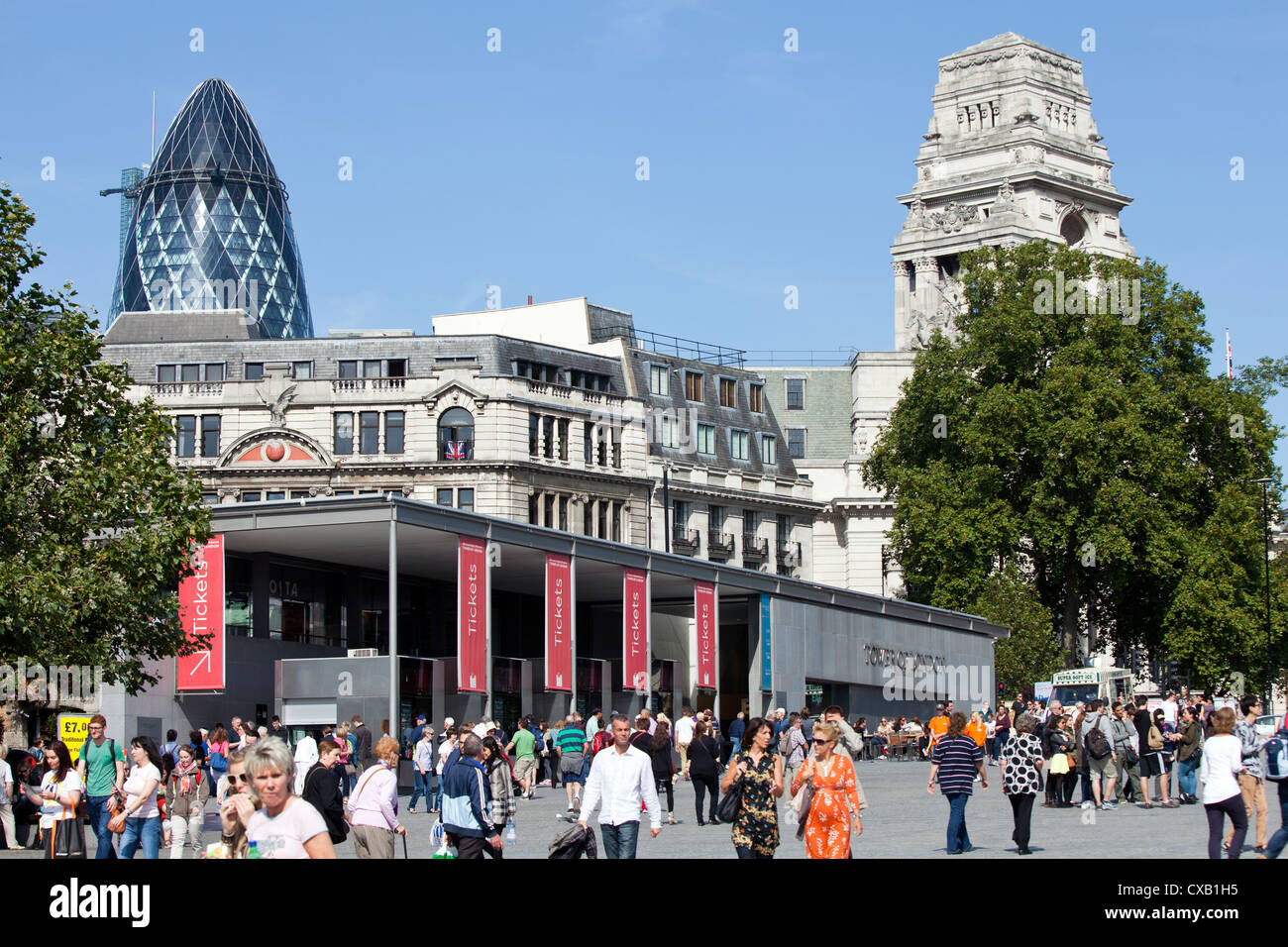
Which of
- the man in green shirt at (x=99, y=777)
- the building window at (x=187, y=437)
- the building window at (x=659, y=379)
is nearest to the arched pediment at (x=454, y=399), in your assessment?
the building window at (x=187, y=437)

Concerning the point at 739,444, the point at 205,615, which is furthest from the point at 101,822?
the point at 739,444

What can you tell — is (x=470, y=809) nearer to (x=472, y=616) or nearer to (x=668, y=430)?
(x=472, y=616)

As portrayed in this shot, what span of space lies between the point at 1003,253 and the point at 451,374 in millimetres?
23097

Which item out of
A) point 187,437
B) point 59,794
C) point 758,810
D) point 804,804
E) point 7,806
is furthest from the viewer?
point 187,437

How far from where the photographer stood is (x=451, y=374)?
79125 mm

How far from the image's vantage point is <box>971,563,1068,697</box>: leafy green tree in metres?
72.4

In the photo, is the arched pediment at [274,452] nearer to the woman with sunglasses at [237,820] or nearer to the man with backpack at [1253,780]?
the man with backpack at [1253,780]

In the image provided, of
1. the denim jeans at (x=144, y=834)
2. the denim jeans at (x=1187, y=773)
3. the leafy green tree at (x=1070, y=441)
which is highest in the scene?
the leafy green tree at (x=1070, y=441)

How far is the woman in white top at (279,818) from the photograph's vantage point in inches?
414

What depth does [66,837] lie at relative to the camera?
75.6ft

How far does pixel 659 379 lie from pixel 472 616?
44.9 m

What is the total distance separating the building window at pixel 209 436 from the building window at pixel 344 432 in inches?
198

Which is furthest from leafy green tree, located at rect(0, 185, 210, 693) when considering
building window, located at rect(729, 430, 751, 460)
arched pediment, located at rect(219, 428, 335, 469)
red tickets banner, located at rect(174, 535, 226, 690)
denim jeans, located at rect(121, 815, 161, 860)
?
building window, located at rect(729, 430, 751, 460)
